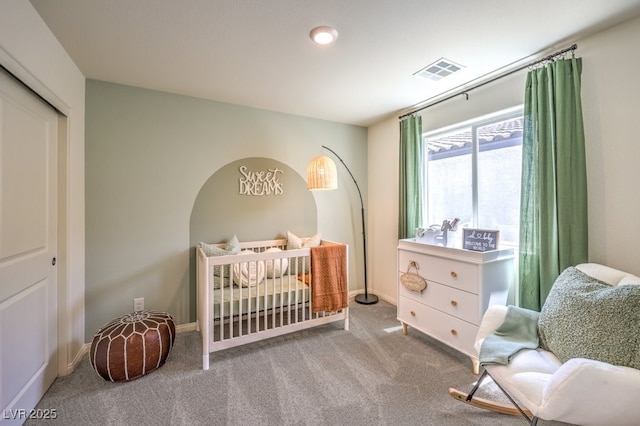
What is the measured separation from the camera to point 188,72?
2266 mm

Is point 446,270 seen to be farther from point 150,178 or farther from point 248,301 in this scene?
point 150,178

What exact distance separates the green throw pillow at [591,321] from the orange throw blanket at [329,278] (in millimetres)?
1566

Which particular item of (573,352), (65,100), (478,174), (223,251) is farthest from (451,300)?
(65,100)

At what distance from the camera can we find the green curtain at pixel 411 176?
10.0 ft

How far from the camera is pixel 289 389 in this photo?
186cm

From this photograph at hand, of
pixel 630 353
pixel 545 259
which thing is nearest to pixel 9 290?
pixel 630 353

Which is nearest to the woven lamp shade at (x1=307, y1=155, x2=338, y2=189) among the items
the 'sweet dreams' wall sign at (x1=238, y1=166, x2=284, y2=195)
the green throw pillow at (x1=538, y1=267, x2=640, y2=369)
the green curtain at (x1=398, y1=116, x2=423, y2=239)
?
the 'sweet dreams' wall sign at (x1=238, y1=166, x2=284, y2=195)

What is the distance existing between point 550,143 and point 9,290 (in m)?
3.54

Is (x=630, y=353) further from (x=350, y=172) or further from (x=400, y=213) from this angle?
(x=350, y=172)

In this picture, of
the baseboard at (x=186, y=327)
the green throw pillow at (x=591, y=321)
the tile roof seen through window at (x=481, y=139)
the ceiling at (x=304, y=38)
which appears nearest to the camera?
the green throw pillow at (x=591, y=321)

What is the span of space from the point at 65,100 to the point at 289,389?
264 centimetres

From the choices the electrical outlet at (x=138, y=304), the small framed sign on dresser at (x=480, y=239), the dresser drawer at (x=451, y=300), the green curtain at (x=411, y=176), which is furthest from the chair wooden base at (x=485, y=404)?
the electrical outlet at (x=138, y=304)

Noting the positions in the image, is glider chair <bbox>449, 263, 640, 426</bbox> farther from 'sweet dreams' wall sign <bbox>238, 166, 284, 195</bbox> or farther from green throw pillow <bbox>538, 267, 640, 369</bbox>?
'sweet dreams' wall sign <bbox>238, 166, 284, 195</bbox>

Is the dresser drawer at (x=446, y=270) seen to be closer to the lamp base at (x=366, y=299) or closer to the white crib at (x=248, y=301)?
the white crib at (x=248, y=301)
